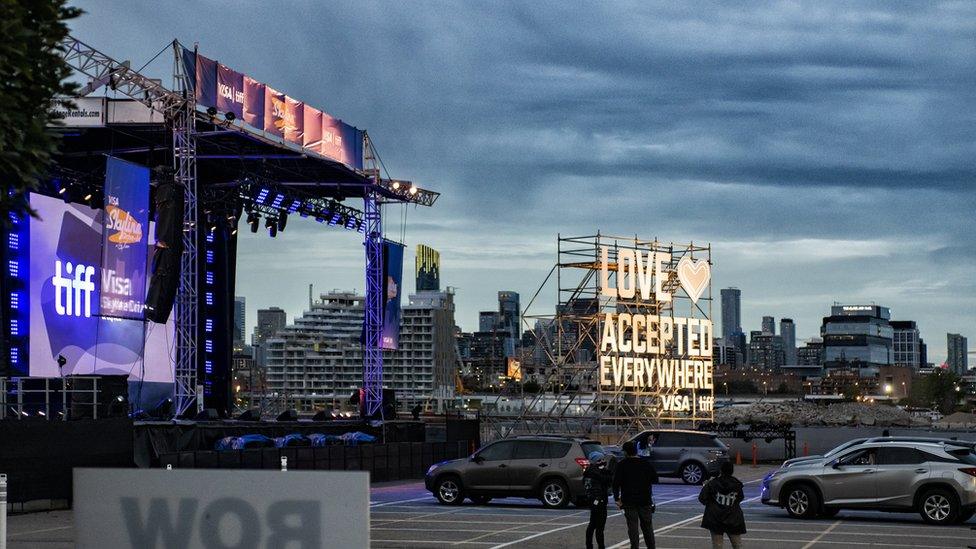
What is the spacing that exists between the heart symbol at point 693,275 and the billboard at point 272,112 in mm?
16040

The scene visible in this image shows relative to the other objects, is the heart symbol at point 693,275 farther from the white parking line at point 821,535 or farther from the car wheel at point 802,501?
the white parking line at point 821,535

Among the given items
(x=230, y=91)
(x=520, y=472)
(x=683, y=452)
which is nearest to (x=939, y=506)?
(x=520, y=472)

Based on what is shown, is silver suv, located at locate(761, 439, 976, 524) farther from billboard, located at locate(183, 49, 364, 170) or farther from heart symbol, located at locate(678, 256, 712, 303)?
heart symbol, located at locate(678, 256, 712, 303)

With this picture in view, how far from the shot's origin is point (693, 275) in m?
59.2

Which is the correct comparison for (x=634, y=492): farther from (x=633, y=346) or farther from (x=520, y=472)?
(x=633, y=346)

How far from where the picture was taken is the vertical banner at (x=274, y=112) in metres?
48.0

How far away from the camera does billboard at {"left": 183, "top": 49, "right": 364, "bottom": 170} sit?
143ft

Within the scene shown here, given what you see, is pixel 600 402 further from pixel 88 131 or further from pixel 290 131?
pixel 88 131

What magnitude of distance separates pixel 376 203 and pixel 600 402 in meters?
13.4

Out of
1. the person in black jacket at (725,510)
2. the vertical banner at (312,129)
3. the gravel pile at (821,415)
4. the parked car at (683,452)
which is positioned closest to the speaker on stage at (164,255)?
the vertical banner at (312,129)

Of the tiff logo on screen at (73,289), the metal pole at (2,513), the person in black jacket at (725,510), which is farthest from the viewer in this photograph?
the tiff logo on screen at (73,289)

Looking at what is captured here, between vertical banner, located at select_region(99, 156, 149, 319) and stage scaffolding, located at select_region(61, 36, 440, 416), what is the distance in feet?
7.59

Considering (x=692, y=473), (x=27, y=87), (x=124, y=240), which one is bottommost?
(x=692, y=473)

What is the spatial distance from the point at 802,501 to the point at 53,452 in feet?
53.2
